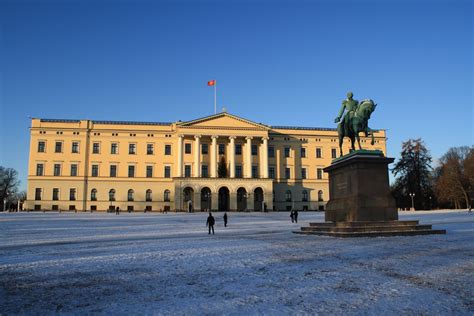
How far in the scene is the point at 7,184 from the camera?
293 feet

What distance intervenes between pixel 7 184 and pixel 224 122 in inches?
2099

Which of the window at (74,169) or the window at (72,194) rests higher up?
the window at (74,169)

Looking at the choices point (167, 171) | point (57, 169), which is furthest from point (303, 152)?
point (57, 169)

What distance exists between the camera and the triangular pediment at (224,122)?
6781cm

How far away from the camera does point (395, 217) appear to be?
16547 mm

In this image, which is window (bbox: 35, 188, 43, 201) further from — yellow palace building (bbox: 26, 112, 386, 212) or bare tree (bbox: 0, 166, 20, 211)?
bare tree (bbox: 0, 166, 20, 211)

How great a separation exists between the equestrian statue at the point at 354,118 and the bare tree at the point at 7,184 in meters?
85.7

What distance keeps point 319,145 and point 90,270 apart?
2757 inches

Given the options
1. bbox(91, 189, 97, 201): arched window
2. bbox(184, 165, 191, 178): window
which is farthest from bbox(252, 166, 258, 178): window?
bbox(91, 189, 97, 201): arched window

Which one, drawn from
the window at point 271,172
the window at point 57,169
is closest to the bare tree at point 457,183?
the window at point 271,172

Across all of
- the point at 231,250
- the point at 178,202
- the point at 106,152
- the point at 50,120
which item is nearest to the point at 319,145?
the point at 178,202

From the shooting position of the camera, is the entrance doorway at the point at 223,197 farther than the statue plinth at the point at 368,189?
Yes

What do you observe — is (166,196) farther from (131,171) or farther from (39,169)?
(39,169)

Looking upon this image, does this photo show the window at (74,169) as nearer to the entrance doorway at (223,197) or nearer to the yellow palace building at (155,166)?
the yellow palace building at (155,166)
